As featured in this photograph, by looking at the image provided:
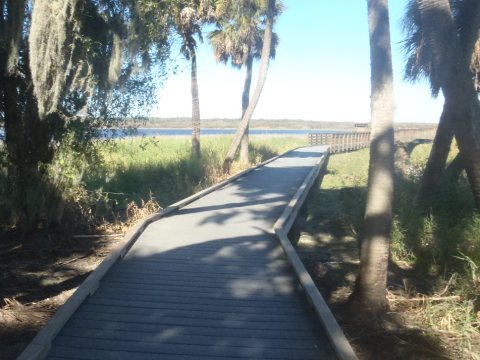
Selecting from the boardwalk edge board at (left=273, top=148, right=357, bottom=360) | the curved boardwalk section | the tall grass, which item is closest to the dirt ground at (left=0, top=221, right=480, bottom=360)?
the boardwalk edge board at (left=273, top=148, right=357, bottom=360)

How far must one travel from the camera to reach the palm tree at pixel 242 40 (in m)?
15.8

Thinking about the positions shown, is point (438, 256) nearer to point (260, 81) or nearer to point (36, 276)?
point (36, 276)

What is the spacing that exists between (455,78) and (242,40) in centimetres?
1798

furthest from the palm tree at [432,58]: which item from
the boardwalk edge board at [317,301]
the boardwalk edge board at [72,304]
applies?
the boardwalk edge board at [72,304]

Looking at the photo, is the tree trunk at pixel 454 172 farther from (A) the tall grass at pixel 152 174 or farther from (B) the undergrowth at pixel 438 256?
(A) the tall grass at pixel 152 174

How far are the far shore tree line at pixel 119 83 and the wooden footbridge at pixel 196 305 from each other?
1.23 meters

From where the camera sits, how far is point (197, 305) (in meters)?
4.72

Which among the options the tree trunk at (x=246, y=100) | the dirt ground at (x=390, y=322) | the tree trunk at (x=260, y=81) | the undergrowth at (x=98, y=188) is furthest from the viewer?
the tree trunk at (x=246, y=100)

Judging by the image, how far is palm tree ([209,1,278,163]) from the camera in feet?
51.8

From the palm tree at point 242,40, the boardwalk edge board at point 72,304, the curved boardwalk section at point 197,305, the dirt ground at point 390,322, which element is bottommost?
the dirt ground at point 390,322

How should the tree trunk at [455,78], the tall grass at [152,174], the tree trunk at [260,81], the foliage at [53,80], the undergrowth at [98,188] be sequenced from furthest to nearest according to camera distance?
the tree trunk at [260,81]
the tall grass at [152,174]
the undergrowth at [98,188]
the foliage at [53,80]
the tree trunk at [455,78]

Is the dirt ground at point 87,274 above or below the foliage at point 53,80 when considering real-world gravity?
below

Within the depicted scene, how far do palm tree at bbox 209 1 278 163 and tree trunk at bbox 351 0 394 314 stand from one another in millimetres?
10996

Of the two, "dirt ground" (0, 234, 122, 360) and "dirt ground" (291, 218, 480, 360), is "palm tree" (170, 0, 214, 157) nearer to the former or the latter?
"dirt ground" (0, 234, 122, 360)
